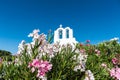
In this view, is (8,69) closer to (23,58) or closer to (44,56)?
(23,58)

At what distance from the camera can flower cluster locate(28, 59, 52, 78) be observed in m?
6.01

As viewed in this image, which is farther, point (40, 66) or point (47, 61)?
point (47, 61)

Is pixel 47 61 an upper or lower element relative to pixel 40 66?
upper

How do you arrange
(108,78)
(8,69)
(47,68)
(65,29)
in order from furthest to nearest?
(65,29), (108,78), (8,69), (47,68)

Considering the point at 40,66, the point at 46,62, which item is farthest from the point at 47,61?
the point at 40,66

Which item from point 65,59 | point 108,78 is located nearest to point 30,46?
point 65,59

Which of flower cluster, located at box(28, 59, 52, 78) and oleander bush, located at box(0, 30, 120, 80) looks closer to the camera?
flower cluster, located at box(28, 59, 52, 78)

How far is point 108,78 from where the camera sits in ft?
26.0

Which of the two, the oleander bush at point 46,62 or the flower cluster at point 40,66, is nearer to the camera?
the flower cluster at point 40,66

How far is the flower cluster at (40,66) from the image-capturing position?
19.7ft

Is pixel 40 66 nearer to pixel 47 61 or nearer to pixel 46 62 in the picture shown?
pixel 46 62

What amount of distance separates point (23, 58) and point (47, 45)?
54cm

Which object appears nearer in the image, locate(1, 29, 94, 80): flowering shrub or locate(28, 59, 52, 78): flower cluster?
locate(28, 59, 52, 78): flower cluster

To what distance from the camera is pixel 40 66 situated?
6043 mm
